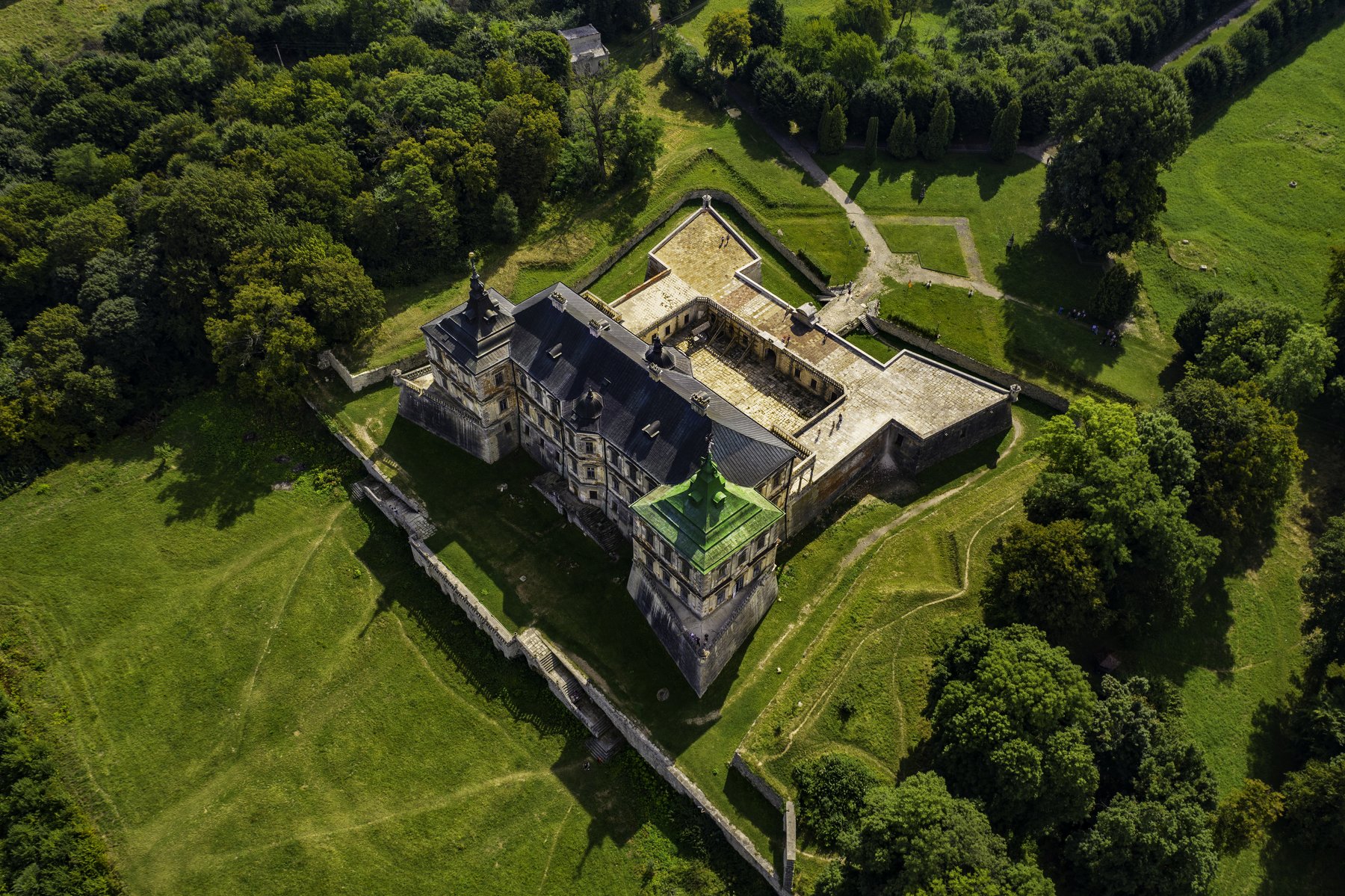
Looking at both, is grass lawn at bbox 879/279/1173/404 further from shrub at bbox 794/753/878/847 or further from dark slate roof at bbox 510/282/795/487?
shrub at bbox 794/753/878/847

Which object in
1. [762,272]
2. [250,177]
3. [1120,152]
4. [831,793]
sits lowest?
[831,793]

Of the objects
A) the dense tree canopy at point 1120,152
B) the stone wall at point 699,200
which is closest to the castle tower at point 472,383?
the stone wall at point 699,200

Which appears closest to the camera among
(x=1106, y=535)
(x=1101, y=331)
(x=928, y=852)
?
(x=928, y=852)

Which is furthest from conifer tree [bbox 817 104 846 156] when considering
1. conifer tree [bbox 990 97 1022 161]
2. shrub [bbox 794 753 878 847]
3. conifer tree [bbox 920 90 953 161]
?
shrub [bbox 794 753 878 847]

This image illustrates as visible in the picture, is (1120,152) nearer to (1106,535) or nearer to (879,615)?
(1106,535)

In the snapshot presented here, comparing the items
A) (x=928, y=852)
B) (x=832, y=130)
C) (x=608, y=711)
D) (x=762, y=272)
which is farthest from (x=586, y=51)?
(x=928, y=852)

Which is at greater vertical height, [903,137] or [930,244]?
[903,137]

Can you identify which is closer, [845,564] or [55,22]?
[845,564]
